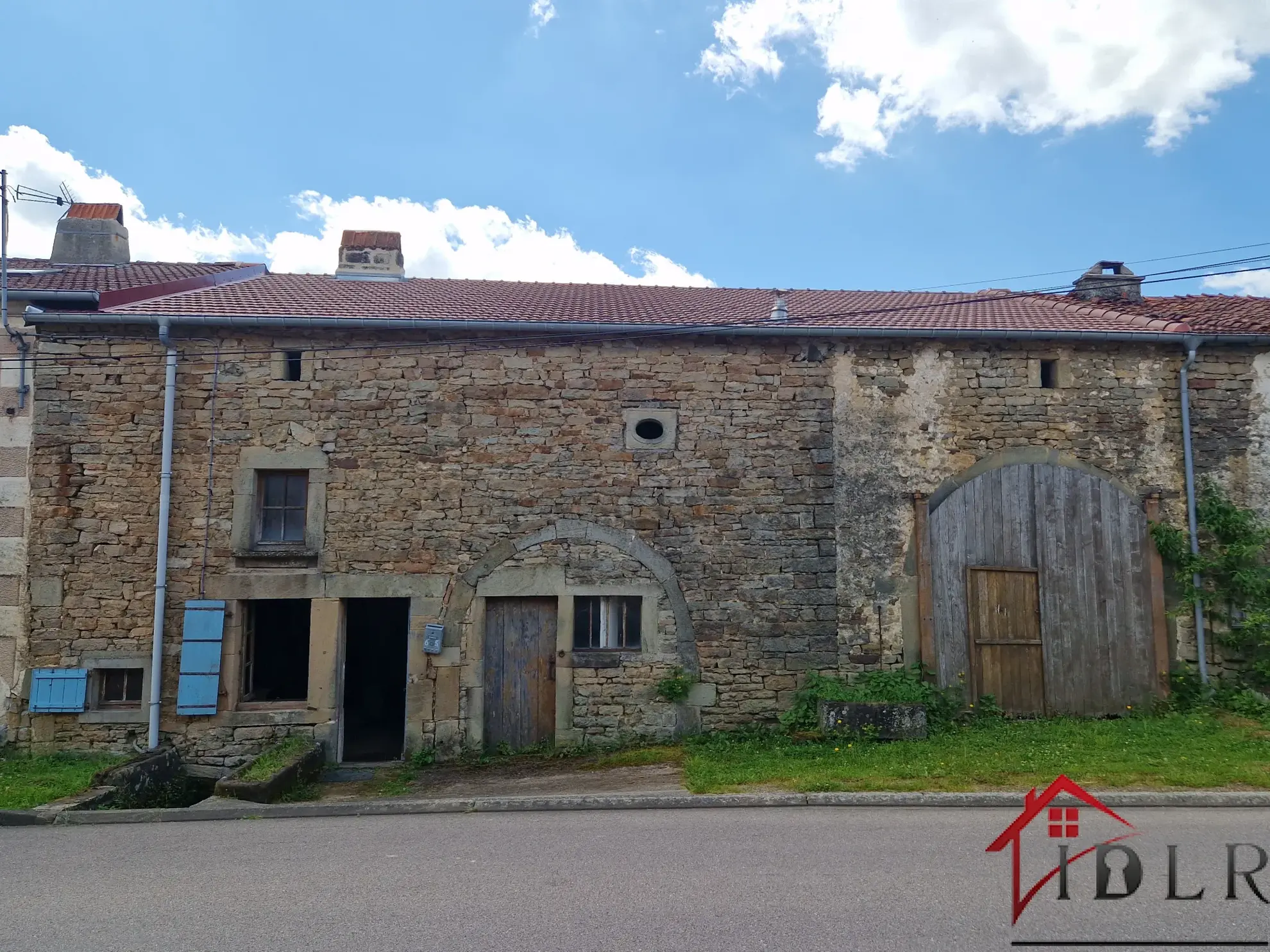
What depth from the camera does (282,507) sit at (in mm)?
9141

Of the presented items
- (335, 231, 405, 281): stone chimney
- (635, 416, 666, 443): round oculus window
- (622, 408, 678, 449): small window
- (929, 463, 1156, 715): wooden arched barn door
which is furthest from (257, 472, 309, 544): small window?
(929, 463, 1156, 715): wooden arched barn door

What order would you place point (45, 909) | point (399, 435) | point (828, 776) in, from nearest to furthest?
point (45, 909) < point (828, 776) < point (399, 435)

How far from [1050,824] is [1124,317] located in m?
7.06

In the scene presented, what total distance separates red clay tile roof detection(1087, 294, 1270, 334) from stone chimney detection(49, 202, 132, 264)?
14.1 meters

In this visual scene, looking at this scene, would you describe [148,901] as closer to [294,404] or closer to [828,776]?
[828,776]

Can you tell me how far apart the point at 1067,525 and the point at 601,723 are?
222 inches

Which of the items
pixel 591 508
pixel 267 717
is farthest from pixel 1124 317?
pixel 267 717

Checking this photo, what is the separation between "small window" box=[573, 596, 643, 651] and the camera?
910cm

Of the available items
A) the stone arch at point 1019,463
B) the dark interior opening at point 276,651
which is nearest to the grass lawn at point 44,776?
the dark interior opening at point 276,651

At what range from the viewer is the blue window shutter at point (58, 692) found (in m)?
8.53

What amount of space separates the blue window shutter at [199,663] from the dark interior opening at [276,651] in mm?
398

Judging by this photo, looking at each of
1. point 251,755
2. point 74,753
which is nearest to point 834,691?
point 251,755

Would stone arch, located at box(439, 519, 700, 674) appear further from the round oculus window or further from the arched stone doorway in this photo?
the round oculus window

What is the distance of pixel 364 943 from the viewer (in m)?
3.96
